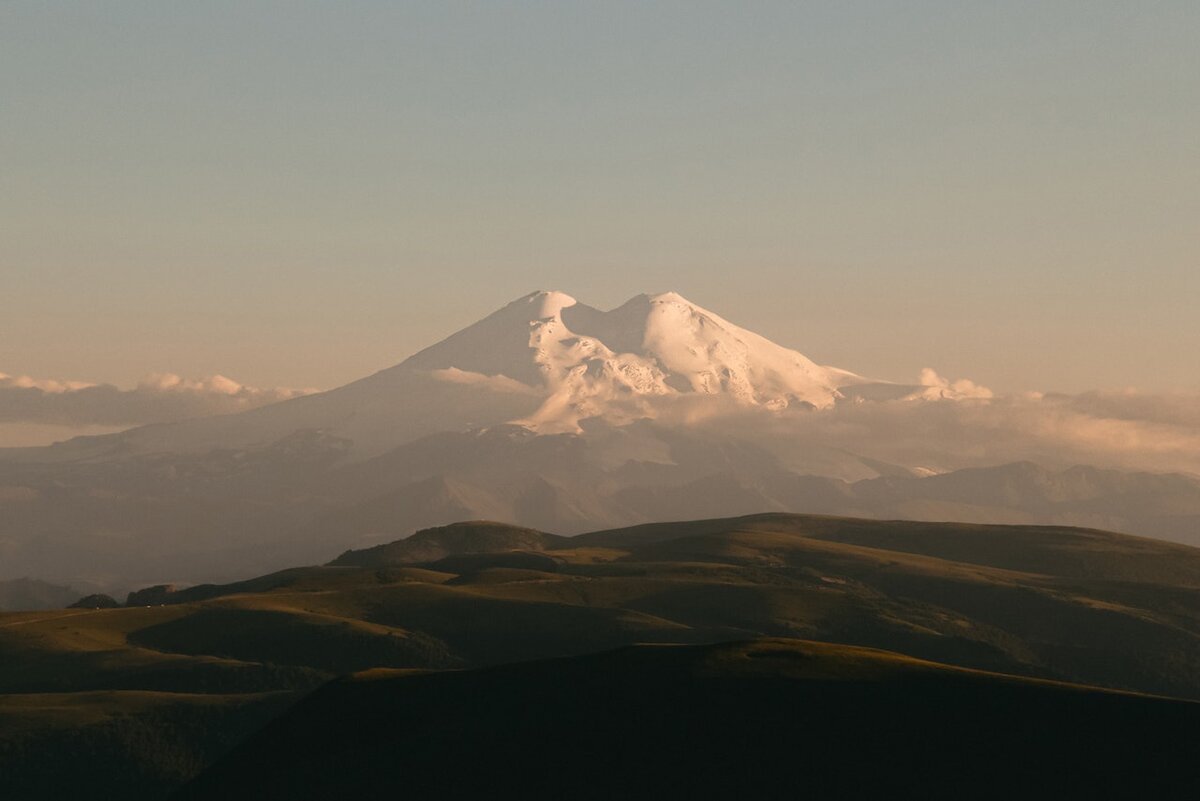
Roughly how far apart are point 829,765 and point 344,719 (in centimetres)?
4568

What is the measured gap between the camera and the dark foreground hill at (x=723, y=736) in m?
110

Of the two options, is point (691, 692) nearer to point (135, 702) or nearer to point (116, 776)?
point (116, 776)

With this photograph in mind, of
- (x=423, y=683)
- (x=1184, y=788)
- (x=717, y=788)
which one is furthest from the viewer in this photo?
(x=423, y=683)

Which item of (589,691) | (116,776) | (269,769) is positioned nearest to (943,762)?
(589,691)

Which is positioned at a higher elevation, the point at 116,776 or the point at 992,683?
the point at 992,683

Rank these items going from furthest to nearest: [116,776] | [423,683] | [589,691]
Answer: [116,776] → [423,683] → [589,691]

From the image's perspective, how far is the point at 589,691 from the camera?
139 metres

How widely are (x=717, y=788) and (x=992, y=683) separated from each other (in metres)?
32.7

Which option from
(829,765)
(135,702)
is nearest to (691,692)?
(829,765)

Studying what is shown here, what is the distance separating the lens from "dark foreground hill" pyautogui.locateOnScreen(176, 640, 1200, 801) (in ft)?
361

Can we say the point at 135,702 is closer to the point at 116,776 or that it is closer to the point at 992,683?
the point at 116,776

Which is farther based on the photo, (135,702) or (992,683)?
(135,702)

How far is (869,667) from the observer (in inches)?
5551

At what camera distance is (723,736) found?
400 ft
